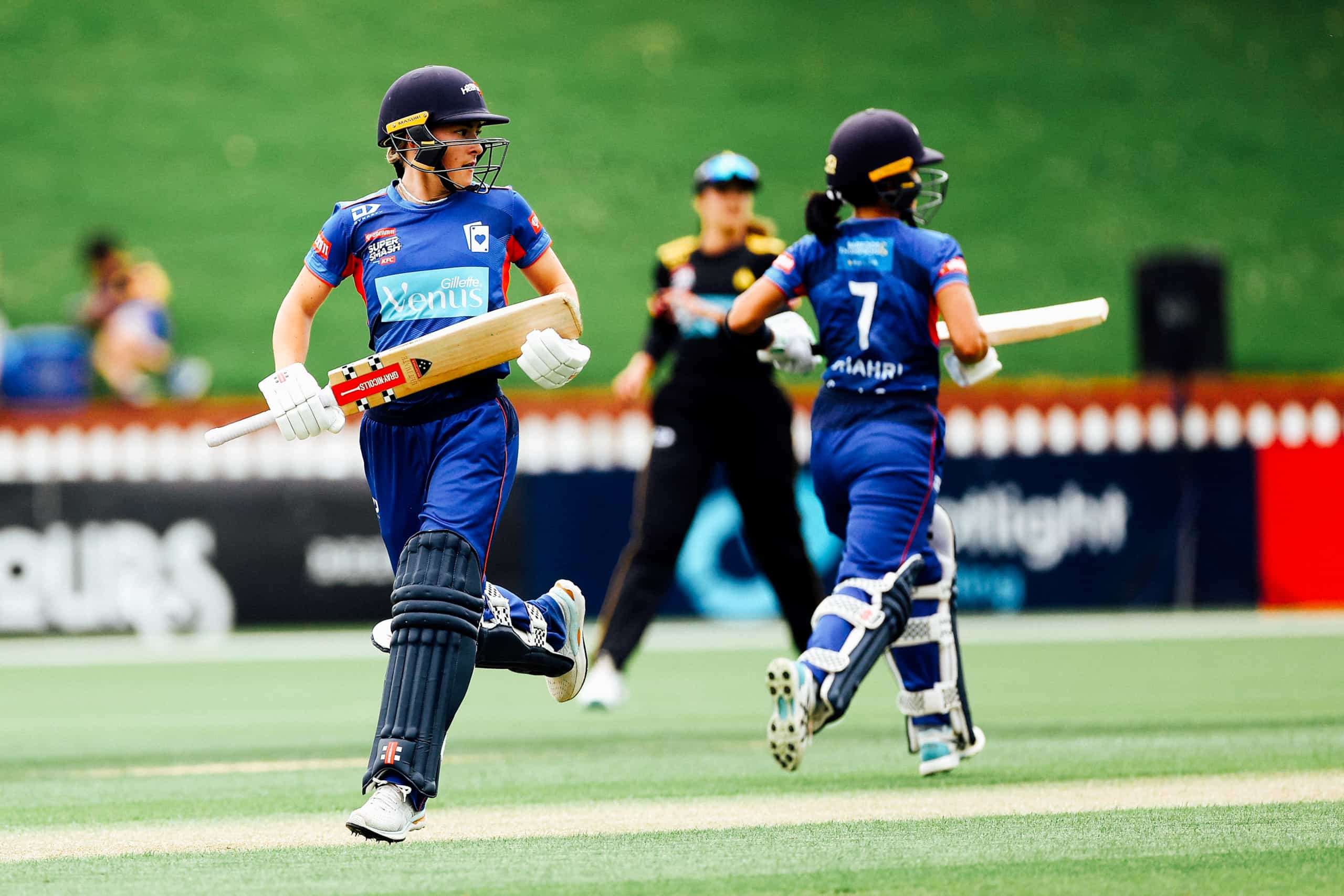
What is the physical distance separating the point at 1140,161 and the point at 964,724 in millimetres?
18897

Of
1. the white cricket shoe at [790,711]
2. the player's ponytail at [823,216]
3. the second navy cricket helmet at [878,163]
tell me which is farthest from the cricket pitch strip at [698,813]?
the second navy cricket helmet at [878,163]

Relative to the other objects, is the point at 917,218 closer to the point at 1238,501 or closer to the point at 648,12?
the point at 1238,501

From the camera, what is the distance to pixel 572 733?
802 cm

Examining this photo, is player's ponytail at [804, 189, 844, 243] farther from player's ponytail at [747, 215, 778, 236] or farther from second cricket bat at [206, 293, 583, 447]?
player's ponytail at [747, 215, 778, 236]

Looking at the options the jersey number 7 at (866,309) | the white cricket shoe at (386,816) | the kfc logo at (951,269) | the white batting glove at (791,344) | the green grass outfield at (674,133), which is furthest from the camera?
the green grass outfield at (674,133)

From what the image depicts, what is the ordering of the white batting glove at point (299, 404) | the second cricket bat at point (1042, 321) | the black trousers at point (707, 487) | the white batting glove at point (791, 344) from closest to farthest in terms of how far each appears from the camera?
the white batting glove at point (299, 404) → the white batting glove at point (791, 344) → the second cricket bat at point (1042, 321) → the black trousers at point (707, 487)

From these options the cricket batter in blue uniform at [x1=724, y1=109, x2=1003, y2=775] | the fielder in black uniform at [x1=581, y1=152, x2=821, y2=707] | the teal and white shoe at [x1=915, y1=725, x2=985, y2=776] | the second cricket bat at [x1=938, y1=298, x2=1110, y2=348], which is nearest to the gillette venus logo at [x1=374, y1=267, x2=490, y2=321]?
the cricket batter in blue uniform at [x1=724, y1=109, x2=1003, y2=775]

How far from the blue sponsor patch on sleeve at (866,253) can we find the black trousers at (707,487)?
2664mm

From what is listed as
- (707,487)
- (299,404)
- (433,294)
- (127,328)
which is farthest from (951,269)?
(127,328)

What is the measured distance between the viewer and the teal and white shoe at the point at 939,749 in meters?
6.18

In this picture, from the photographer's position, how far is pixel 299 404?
5133 mm

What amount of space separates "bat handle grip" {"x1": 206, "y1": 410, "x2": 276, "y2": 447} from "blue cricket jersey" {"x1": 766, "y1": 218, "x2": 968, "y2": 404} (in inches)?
70.0

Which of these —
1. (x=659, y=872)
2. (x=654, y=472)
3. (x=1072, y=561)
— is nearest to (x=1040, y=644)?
(x=1072, y=561)

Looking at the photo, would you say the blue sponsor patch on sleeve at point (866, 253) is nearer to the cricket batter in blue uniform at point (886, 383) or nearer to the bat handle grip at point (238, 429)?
the cricket batter in blue uniform at point (886, 383)
